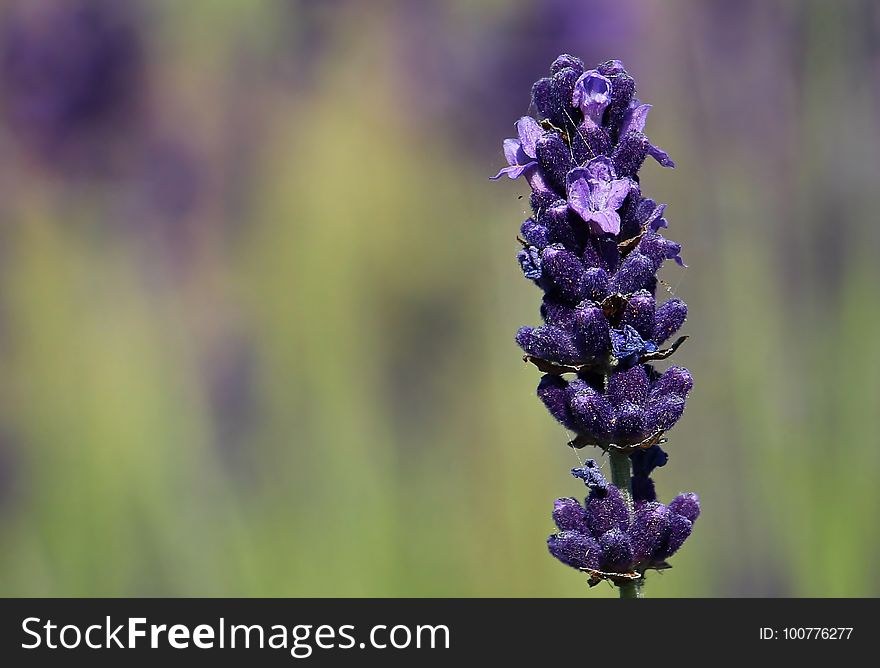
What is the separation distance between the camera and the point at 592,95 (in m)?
1.33

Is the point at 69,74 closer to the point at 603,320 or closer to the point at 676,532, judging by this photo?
the point at 603,320

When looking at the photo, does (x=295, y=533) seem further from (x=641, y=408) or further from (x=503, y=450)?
(x=641, y=408)

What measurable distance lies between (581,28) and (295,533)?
1895 mm

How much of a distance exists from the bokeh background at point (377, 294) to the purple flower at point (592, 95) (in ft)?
4.88

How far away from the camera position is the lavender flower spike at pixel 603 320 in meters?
1.26

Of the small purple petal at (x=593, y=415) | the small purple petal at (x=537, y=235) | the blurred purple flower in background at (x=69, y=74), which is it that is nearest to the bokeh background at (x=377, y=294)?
the blurred purple flower in background at (x=69, y=74)

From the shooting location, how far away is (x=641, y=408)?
4.09 ft

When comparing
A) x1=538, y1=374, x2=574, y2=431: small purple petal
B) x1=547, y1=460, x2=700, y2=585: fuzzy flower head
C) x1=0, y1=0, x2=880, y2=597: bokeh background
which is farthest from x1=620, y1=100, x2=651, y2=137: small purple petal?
x1=0, y1=0, x2=880, y2=597: bokeh background

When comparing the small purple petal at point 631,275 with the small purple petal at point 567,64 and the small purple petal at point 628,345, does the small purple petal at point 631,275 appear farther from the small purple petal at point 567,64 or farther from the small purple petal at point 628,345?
the small purple petal at point 567,64

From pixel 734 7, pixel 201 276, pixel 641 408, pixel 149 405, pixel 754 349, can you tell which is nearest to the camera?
pixel 641 408

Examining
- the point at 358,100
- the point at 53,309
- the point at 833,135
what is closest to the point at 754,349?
the point at 833,135

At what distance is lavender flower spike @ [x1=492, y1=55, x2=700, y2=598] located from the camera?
1.26m

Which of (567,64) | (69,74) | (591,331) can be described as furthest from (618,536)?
(69,74)

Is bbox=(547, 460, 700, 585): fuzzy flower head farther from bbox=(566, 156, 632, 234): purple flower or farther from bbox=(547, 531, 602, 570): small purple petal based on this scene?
bbox=(566, 156, 632, 234): purple flower
